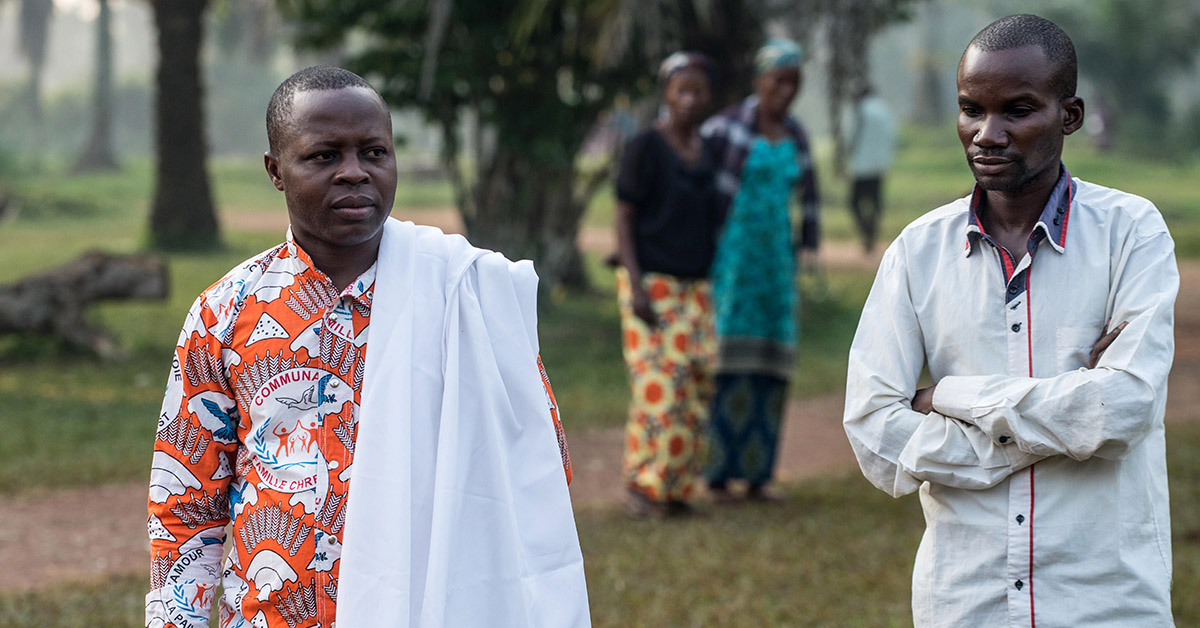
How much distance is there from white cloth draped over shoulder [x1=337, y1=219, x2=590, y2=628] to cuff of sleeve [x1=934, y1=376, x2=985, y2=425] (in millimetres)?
760

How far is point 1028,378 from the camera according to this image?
241cm

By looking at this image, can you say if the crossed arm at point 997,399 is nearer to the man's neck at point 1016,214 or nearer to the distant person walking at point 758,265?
the man's neck at point 1016,214

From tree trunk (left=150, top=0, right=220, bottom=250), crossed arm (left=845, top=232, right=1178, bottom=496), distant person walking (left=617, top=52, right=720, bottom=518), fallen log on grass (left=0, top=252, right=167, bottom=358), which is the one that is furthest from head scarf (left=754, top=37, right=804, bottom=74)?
tree trunk (left=150, top=0, right=220, bottom=250)

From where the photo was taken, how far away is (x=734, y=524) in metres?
5.81

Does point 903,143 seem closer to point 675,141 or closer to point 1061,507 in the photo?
point 675,141

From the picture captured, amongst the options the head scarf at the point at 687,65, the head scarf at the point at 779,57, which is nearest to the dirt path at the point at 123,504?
the head scarf at the point at 687,65

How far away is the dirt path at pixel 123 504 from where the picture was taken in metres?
5.41

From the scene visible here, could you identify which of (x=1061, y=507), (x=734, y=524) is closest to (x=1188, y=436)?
(x=734, y=524)

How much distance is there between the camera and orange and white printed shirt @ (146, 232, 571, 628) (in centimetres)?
231

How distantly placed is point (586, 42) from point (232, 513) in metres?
8.06

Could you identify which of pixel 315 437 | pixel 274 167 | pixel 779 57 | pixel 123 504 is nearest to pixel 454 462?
pixel 315 437

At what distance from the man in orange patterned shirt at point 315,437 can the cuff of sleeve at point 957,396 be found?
77 cm

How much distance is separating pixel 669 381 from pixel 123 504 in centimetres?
280

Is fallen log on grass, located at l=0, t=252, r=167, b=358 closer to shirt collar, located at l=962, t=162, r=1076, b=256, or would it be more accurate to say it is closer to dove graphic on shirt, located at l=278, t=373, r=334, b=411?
dove graphic on shirt, located at l=278, t=373, r=334, b=411
